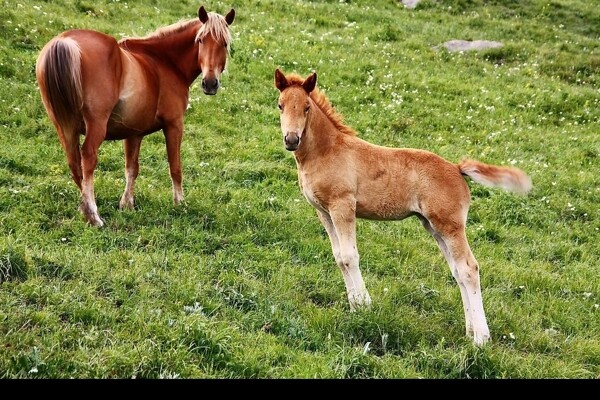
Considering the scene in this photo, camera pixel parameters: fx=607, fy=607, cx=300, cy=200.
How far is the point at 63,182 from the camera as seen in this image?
897 centimetres

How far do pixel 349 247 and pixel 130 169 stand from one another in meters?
4.04

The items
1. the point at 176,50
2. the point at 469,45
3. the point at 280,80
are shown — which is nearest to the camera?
the point at 280,80

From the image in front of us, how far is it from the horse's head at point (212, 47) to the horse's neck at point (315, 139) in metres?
2.48

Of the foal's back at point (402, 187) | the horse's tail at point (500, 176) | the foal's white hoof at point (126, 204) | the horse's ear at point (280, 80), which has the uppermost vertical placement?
the horse's ear at point (280, 80)

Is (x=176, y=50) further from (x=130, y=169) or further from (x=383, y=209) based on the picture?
(x=383, y=209)

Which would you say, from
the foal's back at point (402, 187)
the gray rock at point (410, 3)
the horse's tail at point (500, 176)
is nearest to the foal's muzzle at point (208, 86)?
the foal's back at point (402, 187)

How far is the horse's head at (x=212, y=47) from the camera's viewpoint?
8.95 meters

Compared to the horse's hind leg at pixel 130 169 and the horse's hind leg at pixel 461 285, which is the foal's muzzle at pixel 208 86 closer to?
the horse's hind leg at pixel 130 169

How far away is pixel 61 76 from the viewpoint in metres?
7.36

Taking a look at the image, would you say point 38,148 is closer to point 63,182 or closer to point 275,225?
point 63,182

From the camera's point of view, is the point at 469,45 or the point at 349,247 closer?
the point at 349,247

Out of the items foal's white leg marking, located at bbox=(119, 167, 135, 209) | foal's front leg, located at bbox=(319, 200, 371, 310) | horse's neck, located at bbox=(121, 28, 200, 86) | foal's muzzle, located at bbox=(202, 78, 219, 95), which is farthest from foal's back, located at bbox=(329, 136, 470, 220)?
horse's neck, located at bbox=(121, 28, 200, 86)

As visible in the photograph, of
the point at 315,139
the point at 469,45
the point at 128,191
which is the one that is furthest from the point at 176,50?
the point at 469,45

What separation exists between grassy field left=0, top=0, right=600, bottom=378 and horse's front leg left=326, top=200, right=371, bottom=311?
11.4 inches
